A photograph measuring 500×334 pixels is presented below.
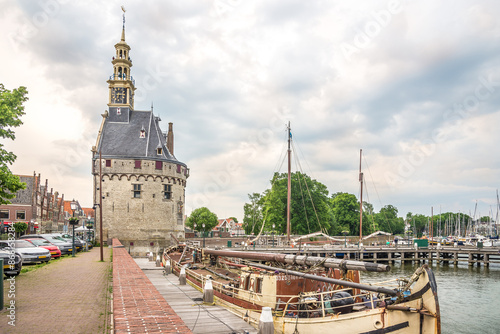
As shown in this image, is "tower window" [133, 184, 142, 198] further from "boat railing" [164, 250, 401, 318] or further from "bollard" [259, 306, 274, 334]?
"bollard" [259, 306, 274, 334]

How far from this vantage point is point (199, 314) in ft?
49.8

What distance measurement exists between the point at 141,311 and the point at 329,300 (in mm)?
6817

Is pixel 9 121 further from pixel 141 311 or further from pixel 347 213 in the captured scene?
pixel 347 213

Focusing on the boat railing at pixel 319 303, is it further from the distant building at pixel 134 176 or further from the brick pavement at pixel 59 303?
the distant building at pixel 134 176

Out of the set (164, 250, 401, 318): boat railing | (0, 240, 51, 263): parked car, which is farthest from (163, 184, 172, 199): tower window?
(164, 250, 401, 318): boat railing

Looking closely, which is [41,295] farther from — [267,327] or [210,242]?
[210,242]

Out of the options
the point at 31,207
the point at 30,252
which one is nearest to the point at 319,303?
the point at 30,252

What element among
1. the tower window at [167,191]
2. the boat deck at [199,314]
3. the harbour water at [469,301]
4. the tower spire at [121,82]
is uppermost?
the tower spire at [121,82]

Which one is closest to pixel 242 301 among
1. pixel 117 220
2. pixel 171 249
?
pixel 171 249

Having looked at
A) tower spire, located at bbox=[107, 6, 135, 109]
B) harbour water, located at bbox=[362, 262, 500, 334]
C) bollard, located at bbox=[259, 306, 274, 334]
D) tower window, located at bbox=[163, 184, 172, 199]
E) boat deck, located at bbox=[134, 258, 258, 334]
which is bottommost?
harbour water, located at bbox=[362, 262, 500, 334]

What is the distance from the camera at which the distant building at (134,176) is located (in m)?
58.8

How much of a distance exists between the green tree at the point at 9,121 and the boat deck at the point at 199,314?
33.1 feet

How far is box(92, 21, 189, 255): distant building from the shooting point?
193 feet

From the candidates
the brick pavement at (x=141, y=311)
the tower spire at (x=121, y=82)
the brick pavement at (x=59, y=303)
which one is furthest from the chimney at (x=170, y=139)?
the brick pavement at (x=141, y=311)
